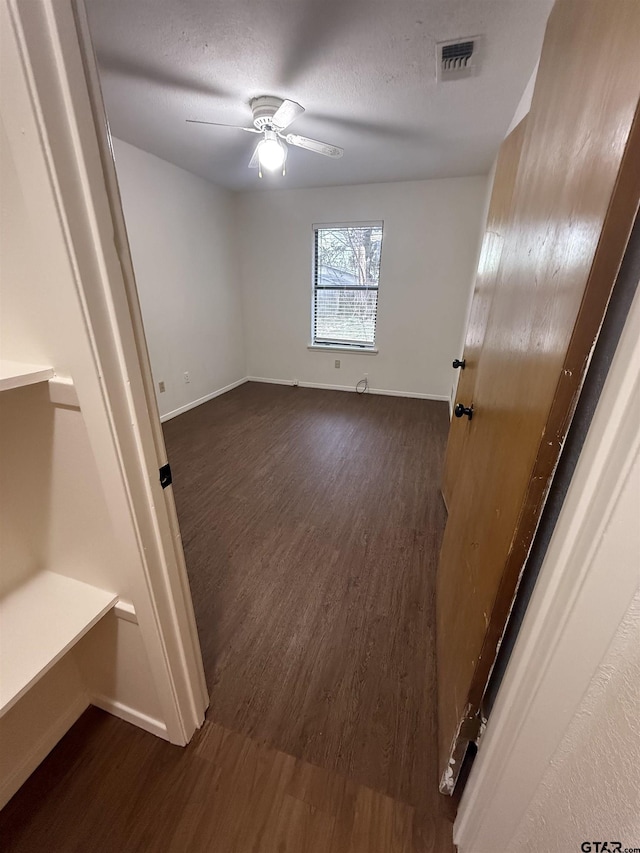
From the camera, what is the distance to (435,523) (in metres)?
2.14

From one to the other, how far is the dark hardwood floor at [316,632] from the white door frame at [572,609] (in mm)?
407

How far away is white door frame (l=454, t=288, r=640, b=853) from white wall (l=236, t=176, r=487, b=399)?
389 cm

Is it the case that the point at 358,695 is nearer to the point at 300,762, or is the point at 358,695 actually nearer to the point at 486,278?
the point at 300,762

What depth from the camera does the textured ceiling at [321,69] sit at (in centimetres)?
141

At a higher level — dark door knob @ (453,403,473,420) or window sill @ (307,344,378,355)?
dark door knob @ (453,403,473,420)

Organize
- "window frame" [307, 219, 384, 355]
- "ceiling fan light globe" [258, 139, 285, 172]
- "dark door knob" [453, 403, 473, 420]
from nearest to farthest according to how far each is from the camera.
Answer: "dark door knob" [453, 403, 473, 420] < "ceiling fan light globe" [258, 139, 285, 172] < "window frame" [307, 219, 384, 355]

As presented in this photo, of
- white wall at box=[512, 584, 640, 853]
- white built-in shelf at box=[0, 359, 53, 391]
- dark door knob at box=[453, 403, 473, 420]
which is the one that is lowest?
white wall at box=[512, 584, 640, 853]

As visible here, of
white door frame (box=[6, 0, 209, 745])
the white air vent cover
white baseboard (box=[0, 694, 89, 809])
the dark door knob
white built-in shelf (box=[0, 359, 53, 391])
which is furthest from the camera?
the white air vent cover

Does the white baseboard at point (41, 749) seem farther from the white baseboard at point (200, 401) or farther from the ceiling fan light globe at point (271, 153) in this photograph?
the ceiling fan light globe at point (271, 153)

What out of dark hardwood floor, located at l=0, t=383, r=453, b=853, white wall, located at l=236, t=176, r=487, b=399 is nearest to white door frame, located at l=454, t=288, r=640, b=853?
dark hardwood floor, located at l=0, t=383, r=453, b=853

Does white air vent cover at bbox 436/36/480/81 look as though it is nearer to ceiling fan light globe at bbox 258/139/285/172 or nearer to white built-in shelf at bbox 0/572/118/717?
ceiling fan light globe at bbox 258/139/285/172

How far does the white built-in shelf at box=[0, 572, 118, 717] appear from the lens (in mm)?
756

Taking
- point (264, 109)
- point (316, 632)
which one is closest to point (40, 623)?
point (316, 632)

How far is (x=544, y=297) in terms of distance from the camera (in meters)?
0.65
